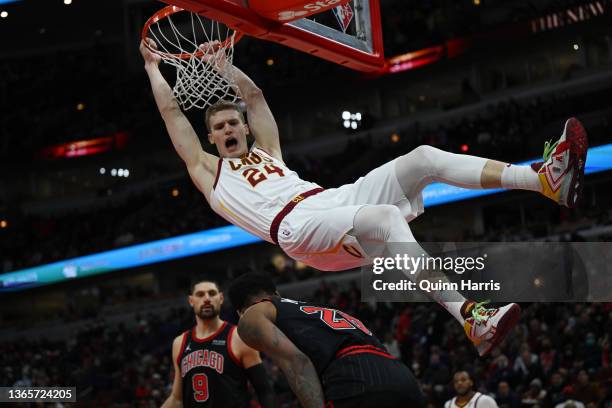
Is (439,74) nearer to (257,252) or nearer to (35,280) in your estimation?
(257,252)

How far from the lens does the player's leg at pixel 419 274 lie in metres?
4.68

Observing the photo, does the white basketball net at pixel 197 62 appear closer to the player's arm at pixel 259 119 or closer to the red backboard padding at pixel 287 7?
the player's arm at pixel 259 119

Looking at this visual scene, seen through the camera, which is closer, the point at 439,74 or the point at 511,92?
the point at 511,92

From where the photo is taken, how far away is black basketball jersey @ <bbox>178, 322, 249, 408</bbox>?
23.5 feet

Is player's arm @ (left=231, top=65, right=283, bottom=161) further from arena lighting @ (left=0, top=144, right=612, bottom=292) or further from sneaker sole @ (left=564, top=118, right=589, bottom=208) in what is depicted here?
arena lighting @ (left=0, top=144, right=612, bottom=292)

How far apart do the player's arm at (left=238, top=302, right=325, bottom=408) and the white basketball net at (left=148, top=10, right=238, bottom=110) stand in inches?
111

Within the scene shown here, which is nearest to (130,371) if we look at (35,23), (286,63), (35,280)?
(35,280)

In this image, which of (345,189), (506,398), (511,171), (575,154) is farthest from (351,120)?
(575,154)

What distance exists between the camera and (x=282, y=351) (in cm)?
447

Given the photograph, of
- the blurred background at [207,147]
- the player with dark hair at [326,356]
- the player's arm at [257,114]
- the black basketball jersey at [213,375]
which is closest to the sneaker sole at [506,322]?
the player with dark hair at [326,356]

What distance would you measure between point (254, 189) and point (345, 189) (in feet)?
2.10

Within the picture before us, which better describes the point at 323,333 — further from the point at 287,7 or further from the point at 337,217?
the point at 287,7

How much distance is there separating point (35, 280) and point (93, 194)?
5.59 metres

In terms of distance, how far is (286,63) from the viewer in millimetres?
30781
